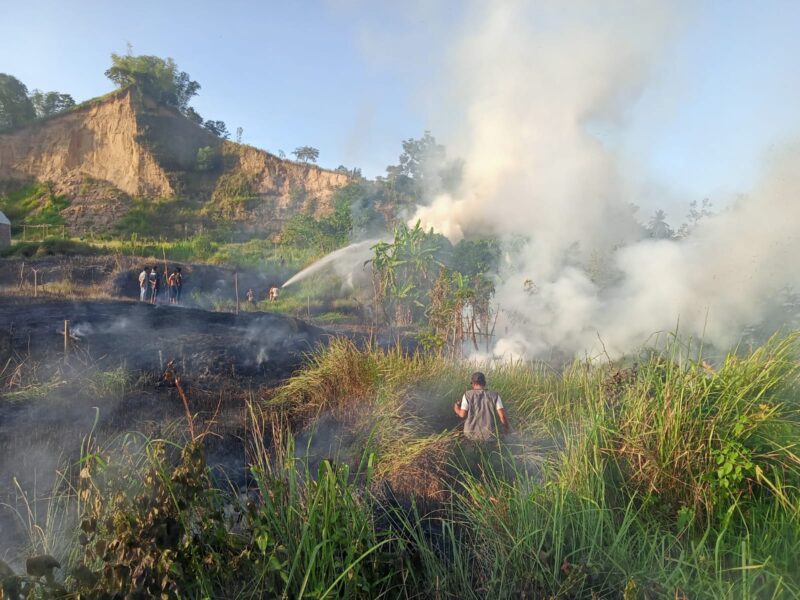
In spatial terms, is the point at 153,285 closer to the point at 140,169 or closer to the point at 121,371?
the point at 121,371

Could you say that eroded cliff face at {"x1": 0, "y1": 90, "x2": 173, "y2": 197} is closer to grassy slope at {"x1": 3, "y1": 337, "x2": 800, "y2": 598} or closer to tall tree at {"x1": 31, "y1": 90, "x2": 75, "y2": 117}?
tall tree at {"x1": 31, "y1": 90, "x2": 75, "y2": 117}

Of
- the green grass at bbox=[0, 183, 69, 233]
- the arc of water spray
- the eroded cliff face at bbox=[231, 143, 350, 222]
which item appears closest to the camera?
the arc of water spray

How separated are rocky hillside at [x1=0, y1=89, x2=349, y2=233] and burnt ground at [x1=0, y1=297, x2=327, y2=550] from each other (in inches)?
1088

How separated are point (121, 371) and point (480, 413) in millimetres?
5564

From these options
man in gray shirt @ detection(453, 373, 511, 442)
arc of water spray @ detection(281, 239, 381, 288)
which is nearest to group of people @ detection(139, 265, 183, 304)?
arc of water spray @ detection(281, 239, 381, 288)

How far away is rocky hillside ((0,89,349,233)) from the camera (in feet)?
130

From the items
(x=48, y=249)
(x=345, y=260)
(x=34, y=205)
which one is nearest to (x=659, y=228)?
(x=345, y=260)

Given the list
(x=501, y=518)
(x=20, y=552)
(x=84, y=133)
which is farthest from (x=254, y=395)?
(x=84, y=133)

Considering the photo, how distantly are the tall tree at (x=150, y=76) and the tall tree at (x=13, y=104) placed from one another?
7006mm

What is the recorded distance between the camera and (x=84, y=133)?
41.1 metres

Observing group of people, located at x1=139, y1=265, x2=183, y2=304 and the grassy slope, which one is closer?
the grassy slope

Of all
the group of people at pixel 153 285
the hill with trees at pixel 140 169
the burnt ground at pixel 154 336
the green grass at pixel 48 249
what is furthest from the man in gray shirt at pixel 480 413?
the hill with trees at pixel 140 169

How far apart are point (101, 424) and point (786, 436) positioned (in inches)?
252

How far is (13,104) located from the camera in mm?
43875
